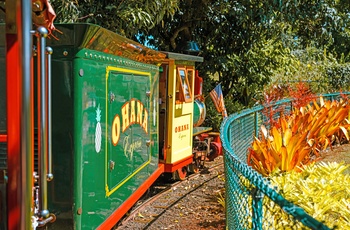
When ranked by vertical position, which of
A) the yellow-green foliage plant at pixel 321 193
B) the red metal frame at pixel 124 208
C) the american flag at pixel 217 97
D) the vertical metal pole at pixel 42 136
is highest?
the vertical metal pole at pixel 42 136

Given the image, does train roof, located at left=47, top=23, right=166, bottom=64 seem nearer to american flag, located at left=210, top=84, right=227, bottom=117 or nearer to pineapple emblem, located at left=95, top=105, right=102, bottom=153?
pineapple emblem, located at left=95, top=105, right=102, bottom=153

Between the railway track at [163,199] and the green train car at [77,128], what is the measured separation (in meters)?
0.50

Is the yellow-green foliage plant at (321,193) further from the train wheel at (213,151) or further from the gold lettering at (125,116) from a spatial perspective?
the train wheel at (213,151)

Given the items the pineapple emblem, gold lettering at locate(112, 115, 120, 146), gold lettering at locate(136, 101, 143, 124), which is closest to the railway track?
gold lettering at locate(136, 101, 143, 124)

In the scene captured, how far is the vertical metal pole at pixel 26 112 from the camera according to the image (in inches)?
73.2

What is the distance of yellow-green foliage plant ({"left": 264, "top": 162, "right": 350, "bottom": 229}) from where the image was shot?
4.02 metres

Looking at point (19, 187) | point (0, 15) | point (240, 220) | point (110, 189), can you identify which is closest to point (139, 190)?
point (110, 189)

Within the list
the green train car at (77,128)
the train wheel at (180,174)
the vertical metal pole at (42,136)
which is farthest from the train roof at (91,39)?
the train wheel at (180,174)

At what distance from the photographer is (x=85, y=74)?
335 centimetres

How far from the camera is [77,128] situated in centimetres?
324

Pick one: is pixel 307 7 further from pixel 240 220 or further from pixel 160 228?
pixel 240 220

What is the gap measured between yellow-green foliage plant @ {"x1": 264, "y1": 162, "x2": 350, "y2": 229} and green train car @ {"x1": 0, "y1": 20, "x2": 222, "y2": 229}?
159 cm

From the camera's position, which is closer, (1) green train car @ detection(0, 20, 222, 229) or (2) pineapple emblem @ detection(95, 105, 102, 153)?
(1) green train car @ detection(0, 20, 222, 229)

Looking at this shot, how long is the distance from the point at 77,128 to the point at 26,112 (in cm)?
140
